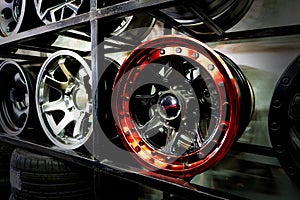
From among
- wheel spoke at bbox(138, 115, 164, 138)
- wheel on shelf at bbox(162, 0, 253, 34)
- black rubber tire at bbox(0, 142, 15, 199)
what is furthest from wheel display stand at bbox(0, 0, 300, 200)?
black rubber tire at bbox(0, 142, 15, 199)

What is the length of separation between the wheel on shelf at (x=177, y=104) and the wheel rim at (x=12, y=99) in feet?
2.74

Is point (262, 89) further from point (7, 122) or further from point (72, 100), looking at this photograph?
point (7, 122)

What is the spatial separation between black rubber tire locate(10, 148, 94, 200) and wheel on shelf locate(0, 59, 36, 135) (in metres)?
0.25

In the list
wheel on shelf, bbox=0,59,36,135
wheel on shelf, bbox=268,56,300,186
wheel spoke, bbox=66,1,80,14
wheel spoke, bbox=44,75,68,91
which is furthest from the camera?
wheel on shelf, bbox=0,59,36,135

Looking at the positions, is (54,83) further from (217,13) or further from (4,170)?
(4,170)

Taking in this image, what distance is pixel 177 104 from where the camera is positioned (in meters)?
0.98

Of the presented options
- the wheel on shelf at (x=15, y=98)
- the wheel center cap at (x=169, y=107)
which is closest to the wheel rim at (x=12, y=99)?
the wheel on shelf at (x=15, y=98)

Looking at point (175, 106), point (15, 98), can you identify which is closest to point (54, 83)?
point (15, 98)

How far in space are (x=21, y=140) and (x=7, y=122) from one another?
1.12ft

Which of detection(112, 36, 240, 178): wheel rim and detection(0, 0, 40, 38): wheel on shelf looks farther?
detection(0, 0, 40, 38): wheel on shelf

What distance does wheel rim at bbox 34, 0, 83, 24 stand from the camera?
1.32 metres

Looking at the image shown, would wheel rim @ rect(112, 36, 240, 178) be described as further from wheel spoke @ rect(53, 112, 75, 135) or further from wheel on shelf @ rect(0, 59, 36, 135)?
wheel on shelf @ rect(0, 59, 36, 135)

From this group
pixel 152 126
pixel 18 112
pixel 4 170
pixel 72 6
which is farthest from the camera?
pixel 4 170

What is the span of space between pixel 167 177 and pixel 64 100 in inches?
31.2
